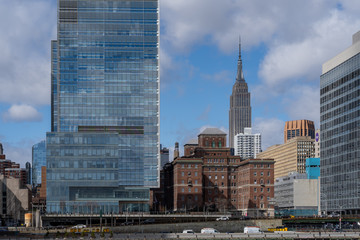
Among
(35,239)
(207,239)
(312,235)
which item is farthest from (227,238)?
(35,239)

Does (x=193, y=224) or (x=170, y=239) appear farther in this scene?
(x=193, y=224)

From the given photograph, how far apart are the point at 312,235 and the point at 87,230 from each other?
60.6 m

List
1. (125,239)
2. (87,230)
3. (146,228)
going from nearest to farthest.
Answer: (125,239) → (87,230) → (146,228)

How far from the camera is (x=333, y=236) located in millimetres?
143625

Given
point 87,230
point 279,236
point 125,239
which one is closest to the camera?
point 125,239

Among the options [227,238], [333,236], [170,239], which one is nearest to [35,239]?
[170,239]

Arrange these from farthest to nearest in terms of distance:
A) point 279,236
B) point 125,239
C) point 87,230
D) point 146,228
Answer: point 146,228 → point 87,230 → point 279,236 → point 125,239

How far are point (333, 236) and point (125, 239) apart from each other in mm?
45678

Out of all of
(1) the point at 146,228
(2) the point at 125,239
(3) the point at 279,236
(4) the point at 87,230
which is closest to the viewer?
(2) the point at 125,239

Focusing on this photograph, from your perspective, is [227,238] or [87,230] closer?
[227,238]

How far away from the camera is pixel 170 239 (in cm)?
13775

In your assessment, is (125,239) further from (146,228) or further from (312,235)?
(146,228)

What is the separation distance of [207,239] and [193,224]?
61375mm

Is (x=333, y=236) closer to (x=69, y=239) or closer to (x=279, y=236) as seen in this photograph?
(x=279, y=236)
